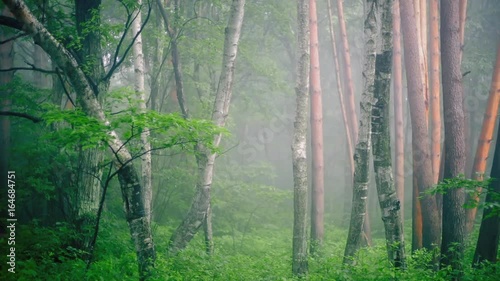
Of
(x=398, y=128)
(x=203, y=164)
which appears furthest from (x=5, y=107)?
(x=398, y=128)

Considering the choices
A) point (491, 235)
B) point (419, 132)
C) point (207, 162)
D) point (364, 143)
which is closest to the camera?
point (491, 235)

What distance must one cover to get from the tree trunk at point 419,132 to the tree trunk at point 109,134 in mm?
5776

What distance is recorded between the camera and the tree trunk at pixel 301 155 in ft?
27.1

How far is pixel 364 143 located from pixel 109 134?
15.6 feet

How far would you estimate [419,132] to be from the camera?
8.83 m

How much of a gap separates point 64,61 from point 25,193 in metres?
4.92

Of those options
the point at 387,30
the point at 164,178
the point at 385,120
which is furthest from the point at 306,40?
the point at 164,178

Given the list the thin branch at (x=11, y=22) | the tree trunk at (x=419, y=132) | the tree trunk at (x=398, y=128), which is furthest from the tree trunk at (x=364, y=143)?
the thin branch at (x=11, y=22)

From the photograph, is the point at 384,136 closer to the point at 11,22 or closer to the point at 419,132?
the point at 419,132

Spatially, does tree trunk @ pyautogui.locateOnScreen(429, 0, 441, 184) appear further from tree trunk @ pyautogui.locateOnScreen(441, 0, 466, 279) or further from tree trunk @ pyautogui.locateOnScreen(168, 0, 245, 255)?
tree trunk @ pyautogui.locateOnScreen(168, 0, 245, 255)

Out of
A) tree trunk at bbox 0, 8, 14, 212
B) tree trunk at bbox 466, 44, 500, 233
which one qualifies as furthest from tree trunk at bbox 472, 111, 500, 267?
tree trunk at bbox 0, 8, 14, 212

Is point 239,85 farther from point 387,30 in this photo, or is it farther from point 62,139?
point 62,139

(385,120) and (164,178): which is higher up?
(385,120)

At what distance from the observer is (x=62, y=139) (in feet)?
16.3
